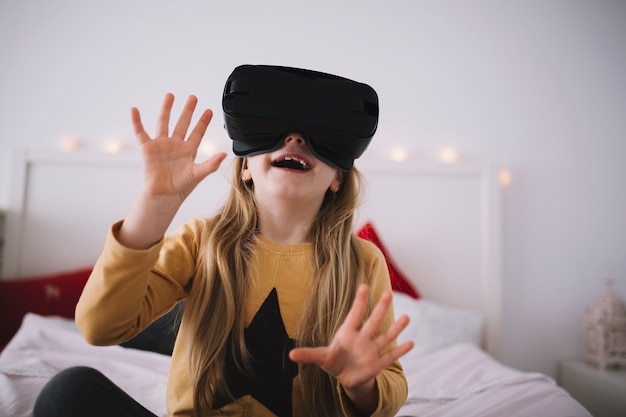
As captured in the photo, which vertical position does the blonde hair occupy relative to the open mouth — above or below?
below

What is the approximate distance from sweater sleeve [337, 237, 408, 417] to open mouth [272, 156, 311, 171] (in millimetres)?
240

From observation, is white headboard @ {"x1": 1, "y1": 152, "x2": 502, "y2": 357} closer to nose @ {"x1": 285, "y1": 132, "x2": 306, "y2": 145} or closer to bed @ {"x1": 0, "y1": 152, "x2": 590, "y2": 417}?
bed @ {"x1": 0, "y1": 152, "x2": 590, "y2": 417}

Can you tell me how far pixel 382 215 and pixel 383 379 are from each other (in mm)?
1400

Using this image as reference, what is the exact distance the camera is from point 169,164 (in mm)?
746

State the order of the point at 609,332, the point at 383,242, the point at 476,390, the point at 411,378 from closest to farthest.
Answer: the point at 476,390
the point at 411,378
the point at 609,332
the point at 383,242

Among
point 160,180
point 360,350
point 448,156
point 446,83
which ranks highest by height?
point 446,83

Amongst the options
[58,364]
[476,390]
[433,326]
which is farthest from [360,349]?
[433,326]

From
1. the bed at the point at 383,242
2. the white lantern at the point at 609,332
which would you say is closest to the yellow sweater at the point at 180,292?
the bed at the point at 383,242

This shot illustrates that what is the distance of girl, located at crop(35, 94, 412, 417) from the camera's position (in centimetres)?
70

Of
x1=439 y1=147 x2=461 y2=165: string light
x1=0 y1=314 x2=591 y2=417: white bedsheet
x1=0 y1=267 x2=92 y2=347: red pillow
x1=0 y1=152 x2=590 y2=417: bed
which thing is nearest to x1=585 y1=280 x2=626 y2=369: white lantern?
x1=0 y1=152 x2=590 y2=417: bed

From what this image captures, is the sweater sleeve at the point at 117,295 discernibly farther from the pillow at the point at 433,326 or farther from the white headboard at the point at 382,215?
the white headboard at the point at 382,215

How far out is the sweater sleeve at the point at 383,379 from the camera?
0.76m

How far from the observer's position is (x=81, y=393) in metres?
0.69

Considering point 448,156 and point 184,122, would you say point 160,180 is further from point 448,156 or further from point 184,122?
point 448,156
